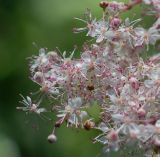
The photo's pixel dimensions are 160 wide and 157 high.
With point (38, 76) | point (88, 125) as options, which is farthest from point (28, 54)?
point (88, 125)

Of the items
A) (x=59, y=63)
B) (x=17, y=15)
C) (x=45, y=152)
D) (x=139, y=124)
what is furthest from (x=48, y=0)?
(x=139, y=124)

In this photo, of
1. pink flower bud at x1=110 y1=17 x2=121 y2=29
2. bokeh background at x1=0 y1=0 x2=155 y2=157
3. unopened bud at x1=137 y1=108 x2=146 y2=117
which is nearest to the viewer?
unopened bud at x1=137 y1=108 x2=146 y2=117

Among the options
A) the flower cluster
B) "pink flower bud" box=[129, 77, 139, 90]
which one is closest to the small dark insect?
the flower cluster

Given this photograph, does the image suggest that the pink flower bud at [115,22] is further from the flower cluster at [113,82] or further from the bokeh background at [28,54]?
the bokeh background at [28,54]

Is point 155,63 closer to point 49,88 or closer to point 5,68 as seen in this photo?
point 49,88

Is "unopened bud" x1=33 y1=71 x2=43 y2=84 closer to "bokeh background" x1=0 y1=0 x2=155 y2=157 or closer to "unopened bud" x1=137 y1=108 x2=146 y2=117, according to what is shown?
"unopened bud" x1=137 y1=108 x2=146 y2=117
